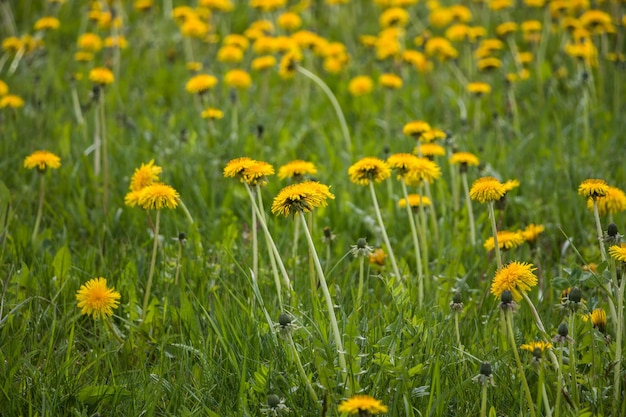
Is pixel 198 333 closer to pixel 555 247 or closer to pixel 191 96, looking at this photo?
pixel 555 247

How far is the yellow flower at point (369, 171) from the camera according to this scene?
7.75 feet

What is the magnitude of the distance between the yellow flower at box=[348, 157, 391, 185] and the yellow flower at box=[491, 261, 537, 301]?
0.52m

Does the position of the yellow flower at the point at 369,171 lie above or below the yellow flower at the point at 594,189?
above

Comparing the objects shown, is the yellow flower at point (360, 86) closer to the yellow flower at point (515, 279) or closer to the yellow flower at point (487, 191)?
the yellow flower at point (487, 191)

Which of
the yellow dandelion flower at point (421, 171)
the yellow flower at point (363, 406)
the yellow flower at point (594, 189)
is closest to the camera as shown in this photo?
the yellow flower at point (363, 406)

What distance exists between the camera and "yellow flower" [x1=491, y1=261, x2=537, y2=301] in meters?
1.97

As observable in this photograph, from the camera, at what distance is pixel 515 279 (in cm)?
197

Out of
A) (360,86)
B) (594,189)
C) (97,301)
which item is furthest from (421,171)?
(360,86)

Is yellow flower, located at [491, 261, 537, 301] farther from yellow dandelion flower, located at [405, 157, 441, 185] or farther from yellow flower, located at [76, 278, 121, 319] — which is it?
yellow flower, located at [76, 278, 121, 319]

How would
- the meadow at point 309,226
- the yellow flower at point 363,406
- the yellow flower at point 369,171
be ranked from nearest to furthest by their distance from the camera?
the yellow flower at point 363,406 → the meadow at point 309,226 → the yellow flower at point 369,171

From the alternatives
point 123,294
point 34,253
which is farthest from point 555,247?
point 34,253

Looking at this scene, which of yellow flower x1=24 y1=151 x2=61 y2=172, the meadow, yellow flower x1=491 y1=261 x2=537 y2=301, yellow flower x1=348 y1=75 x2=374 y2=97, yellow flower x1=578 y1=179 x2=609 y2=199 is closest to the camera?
yellow flower x1=491 y1=261 x2=537 y2=301

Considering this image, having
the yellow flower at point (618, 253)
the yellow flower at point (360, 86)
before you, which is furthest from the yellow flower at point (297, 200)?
the yellow flower at point (360, 86)

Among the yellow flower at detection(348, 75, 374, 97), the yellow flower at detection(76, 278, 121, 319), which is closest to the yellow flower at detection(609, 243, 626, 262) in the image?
the yellow flower at detection(76, 278, 121, 319)
